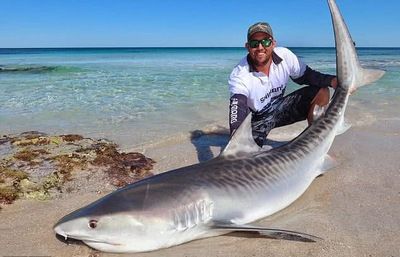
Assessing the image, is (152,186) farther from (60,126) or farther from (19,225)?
(60,126)

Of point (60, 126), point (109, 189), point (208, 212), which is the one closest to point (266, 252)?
point (208, 212)

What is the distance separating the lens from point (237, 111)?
3887 millimetres

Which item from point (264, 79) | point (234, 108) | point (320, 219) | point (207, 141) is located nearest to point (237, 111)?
point (234, 108)

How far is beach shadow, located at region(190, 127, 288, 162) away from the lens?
4912 millimetres

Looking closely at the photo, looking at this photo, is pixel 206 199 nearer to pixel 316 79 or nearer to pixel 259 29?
pixel 259 29

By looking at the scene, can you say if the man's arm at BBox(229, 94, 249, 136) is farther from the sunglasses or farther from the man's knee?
the man's knee

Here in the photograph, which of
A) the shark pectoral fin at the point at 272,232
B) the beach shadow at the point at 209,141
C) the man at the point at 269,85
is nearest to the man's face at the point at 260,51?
the man at the point at 269,85

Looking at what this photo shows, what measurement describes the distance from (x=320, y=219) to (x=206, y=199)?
0.91 meters


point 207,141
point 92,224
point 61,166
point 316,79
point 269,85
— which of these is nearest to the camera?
point 92,224

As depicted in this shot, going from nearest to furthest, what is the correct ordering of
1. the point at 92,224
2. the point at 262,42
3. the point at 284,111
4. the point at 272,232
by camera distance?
the point at 92,224 < the point at 272,232 < the point at 262,42 < the point at 284,111

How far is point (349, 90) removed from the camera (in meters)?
4.13

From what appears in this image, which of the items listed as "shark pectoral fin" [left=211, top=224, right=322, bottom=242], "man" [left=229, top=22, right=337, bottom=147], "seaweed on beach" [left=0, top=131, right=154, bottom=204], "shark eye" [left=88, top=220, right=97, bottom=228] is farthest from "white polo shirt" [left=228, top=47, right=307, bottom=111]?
"shark eye" [left=88, top=220, right=97, bottom=228]

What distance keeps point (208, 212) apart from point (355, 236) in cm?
95

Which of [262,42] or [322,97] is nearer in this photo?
[262,42]
